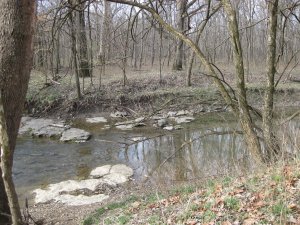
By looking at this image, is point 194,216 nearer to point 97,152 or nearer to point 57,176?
point 57,176

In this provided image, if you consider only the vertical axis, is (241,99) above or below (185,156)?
above

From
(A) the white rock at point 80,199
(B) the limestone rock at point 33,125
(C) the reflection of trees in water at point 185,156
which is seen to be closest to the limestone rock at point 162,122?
(C) the reflection of trees in water at point 185,156

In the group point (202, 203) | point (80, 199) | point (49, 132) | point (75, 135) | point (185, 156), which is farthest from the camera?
point (49, 132)

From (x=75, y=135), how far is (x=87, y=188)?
5225mm

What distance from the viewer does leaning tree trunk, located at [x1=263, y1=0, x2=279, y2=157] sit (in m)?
5.95

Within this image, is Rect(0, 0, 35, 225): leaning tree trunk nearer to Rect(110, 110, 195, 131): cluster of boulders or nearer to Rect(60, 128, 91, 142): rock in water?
Rect(60, 128, 91, 142): rock in water

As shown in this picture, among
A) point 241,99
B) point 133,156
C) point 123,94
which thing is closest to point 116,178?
point 133,156

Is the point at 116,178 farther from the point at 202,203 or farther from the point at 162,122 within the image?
the point at 162,122

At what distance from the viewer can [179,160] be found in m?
10.6

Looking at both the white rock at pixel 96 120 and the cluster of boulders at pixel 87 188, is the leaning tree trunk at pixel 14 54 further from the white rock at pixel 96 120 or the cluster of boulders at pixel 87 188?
the white rock at pixel 96 120

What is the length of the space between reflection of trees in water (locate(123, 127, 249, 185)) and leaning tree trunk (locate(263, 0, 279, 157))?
0.74 metres

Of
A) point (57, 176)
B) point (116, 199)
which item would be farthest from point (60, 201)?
point (57, 176)

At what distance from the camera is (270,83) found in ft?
20.7

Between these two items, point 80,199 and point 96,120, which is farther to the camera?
point 96,120
